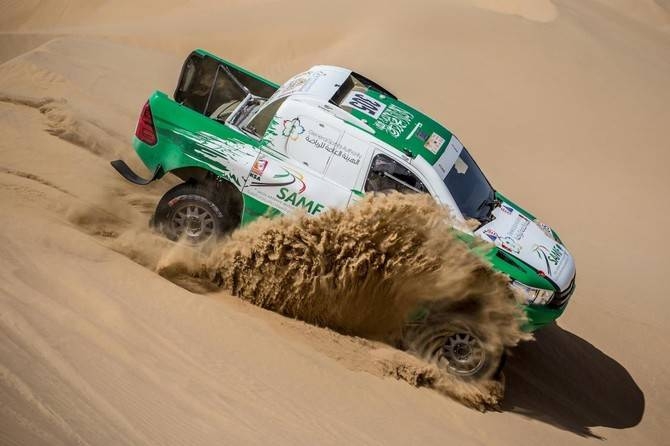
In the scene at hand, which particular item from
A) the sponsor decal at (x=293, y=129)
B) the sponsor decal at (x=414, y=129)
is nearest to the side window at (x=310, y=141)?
the sponsor decal at (x=293, y=129)

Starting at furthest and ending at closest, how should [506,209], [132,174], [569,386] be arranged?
1. [569,386]
2. [506,209]
3. [132,174]

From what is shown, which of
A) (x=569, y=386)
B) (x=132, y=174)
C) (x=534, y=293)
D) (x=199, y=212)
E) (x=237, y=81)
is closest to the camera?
(x=534, y=293)

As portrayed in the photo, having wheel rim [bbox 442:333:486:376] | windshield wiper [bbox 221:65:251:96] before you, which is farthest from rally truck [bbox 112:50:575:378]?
windshield wiper [bbox 221:65:251:96]

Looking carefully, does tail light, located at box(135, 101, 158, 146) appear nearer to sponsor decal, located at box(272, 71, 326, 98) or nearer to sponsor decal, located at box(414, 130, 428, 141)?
sponsor decal, located at box(272, 71, 326, 98)

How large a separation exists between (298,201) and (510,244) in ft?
6.80

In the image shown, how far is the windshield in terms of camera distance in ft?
22.6

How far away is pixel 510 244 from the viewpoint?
6.84m

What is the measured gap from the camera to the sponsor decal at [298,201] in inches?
264

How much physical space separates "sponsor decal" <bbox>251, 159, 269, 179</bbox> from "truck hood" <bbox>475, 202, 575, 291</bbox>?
2.12 meters

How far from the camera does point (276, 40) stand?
663 inches

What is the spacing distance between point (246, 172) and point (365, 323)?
185 cm

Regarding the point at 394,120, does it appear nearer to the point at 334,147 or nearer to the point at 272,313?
the point at 334,147

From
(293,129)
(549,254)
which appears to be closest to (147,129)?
(293,129)

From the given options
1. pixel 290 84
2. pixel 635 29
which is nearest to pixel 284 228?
pixel 290 84
